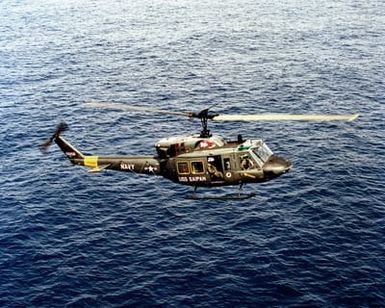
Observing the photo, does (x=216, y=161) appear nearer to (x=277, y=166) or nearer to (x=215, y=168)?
(x=215, y=168)

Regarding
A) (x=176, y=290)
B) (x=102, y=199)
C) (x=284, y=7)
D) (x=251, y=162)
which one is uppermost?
(x=284, y=7)

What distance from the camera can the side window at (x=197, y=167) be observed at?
43656mm

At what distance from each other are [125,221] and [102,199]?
23.8 feet

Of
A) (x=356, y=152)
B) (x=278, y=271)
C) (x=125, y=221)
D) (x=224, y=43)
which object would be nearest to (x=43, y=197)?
(x=125, y=221)

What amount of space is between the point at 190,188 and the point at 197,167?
104ft

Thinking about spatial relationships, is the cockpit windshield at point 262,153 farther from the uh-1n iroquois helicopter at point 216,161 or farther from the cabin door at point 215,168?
the cabin door at point 215,168

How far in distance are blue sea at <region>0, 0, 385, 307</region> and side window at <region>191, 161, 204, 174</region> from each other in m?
17.8

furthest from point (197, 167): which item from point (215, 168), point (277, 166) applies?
point (277, 166)

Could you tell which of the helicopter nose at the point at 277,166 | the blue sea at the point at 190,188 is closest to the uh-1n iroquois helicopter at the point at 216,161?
the helicopter nose at the point at 277,166

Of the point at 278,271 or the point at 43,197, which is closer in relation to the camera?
the point at 278,271

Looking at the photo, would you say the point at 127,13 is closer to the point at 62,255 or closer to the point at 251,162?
the point at 62,255

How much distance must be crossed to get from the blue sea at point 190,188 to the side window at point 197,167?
703 inches

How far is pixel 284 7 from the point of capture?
7628 inches

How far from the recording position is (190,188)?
75.4 m
